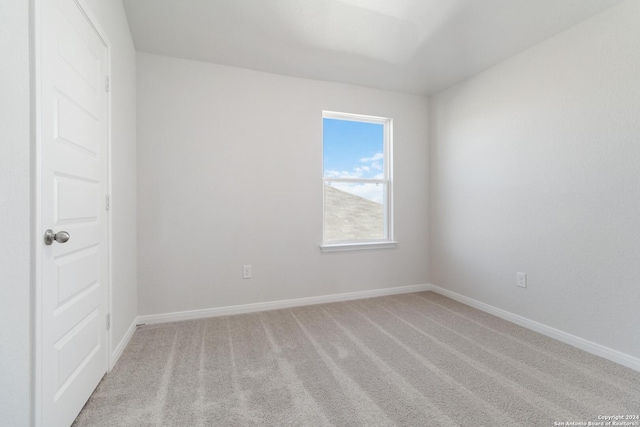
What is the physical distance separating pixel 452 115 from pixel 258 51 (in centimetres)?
228

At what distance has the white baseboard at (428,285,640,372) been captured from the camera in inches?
75.1

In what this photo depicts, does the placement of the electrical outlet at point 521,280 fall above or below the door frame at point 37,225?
below

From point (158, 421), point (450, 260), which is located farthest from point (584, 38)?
point (158, 421)

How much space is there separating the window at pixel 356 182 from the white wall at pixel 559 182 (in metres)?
0.82

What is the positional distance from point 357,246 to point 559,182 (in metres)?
1.93

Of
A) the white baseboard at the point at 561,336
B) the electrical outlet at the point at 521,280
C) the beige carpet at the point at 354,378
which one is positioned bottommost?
the beige carpet at the point at 354,378

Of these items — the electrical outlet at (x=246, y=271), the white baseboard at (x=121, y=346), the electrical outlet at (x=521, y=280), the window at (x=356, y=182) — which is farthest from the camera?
the window at (x=356, y=182)

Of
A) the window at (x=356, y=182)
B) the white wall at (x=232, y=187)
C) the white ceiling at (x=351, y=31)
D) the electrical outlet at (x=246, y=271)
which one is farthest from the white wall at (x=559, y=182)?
the electrical outlet at (x=246, y=271)

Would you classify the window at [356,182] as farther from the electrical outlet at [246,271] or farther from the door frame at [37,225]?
the door frame at [37,225]

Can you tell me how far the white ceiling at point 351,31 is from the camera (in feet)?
6.68

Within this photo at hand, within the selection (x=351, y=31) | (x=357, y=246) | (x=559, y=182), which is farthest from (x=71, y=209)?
(x=559, y=182)

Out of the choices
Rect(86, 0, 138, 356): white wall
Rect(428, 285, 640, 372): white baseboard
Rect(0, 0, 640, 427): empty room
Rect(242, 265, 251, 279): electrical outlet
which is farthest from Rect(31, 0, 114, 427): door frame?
Rect(428, 285, 640, 372): white baseboard

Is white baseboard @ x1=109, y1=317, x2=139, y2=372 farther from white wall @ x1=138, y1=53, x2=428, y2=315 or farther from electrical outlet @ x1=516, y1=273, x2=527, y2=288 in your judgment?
electrical outlet @ x1=516, y1=273, x2=527, y2=288

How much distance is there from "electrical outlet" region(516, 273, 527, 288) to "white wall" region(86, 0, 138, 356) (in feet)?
10.9
